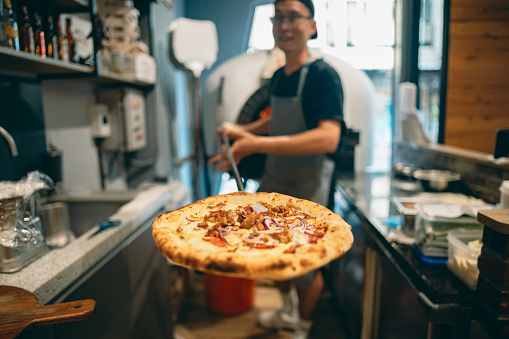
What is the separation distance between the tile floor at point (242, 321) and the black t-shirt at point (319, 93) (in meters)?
1.61

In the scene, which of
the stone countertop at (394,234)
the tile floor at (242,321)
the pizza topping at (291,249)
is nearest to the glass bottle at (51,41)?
the pizza topping at (291,249)

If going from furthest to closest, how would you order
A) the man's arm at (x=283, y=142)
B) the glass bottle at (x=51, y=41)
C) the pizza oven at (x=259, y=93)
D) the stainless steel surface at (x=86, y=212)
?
1. the pizza oven at (x=259, y=93)
2. the stainless steel surface at (x=86, y=212)
3. the glass bottle at (x=51, y=41)
4. the man's arm at (x=283, y=142)

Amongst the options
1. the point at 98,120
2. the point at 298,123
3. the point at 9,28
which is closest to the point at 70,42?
the point at 9,28

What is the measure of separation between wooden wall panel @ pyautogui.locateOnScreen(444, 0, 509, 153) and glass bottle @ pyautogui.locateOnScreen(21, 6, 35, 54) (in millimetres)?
2552

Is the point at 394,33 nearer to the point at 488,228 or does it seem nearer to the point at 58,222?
the point at 488,228

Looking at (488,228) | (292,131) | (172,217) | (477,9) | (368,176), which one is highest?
(477,9)

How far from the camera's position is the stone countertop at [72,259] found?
3.34 feet

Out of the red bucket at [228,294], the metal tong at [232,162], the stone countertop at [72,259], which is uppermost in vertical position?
the metal tong at [232,162]

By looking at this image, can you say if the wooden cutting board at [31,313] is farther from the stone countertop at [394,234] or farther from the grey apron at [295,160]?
the stone countertop at [394,234]

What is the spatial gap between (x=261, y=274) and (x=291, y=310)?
6.56ft

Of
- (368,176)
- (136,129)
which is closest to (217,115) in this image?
(136,129)

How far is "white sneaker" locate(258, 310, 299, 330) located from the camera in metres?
2.33

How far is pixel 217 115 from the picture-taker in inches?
138

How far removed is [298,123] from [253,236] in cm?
73
